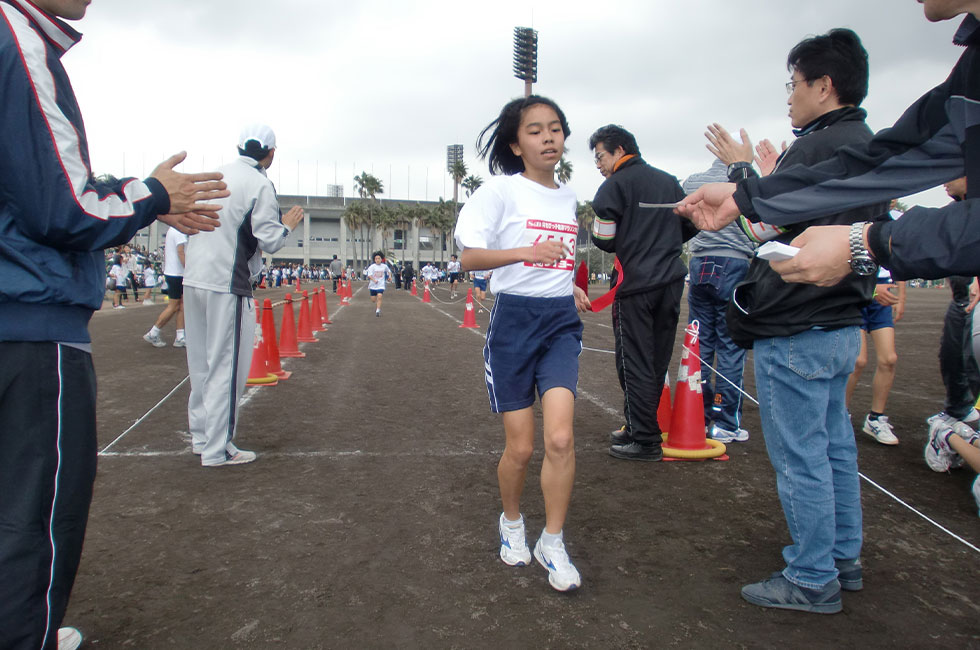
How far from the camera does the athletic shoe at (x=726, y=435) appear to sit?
5039mm

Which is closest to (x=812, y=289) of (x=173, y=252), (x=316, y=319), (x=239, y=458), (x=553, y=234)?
(x=553, y=234)

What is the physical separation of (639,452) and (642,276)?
1257mm

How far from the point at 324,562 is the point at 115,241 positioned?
5.66ft

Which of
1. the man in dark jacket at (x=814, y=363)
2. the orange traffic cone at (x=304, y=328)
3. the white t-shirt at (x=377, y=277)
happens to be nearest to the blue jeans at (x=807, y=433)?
the man in dark jacket at (x=814, y=363)

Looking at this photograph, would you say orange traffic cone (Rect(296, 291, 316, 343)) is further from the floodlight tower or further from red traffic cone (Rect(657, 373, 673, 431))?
the floodlight tower

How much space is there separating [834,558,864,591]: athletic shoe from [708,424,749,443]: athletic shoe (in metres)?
2.31

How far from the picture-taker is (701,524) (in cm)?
343

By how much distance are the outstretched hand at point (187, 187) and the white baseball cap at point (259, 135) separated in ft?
7.73

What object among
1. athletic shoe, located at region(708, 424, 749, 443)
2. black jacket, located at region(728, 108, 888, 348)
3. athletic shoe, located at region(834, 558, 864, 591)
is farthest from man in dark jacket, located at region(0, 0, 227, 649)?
athletic shoe, located at region(708, 424, 749, 443)

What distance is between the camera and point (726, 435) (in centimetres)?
505

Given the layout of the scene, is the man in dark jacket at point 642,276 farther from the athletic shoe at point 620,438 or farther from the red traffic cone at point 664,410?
the red traffic cone at point 664,410

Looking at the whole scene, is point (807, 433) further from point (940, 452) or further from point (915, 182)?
point (940, 452)

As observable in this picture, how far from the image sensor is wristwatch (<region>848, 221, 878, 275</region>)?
161 centimetres

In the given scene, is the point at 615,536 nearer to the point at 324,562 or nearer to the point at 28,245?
the point at 324,562
